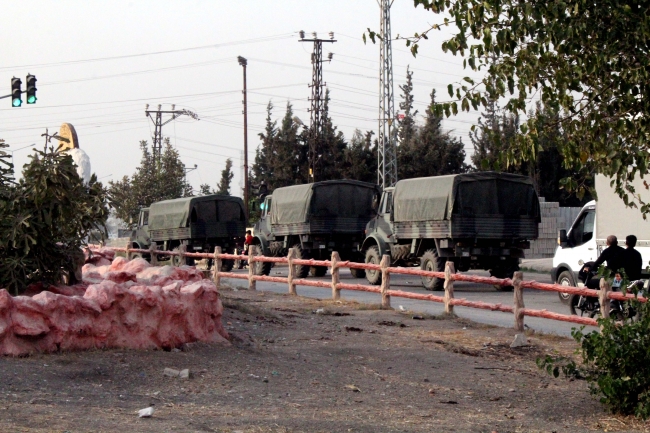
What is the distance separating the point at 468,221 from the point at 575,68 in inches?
558

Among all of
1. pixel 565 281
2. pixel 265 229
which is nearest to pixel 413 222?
pixel 565 281

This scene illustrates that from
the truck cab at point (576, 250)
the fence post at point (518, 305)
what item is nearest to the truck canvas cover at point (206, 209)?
the truck cab at point (576, 250)

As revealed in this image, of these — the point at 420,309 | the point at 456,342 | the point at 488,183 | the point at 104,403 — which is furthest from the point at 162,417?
the point at 488,183

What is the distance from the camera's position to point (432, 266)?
72.2 feet

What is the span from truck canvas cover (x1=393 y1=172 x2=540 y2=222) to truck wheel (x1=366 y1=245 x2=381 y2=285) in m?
1.76

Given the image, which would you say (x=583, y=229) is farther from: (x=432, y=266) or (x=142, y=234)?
(x=142, y=234)

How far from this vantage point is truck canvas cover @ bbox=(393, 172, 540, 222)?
21953mm

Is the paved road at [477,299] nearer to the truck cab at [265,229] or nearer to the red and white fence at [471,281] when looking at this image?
the red and white fence at [471,281]

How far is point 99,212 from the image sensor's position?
10.6 m

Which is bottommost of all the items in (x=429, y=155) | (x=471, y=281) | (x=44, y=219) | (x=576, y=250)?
(x=471, y=281)

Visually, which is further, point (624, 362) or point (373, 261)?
point (373, 261)

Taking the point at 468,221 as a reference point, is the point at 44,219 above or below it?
below

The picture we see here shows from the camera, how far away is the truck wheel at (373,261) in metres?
23.8

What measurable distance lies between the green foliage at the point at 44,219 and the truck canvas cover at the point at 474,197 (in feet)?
41.5
